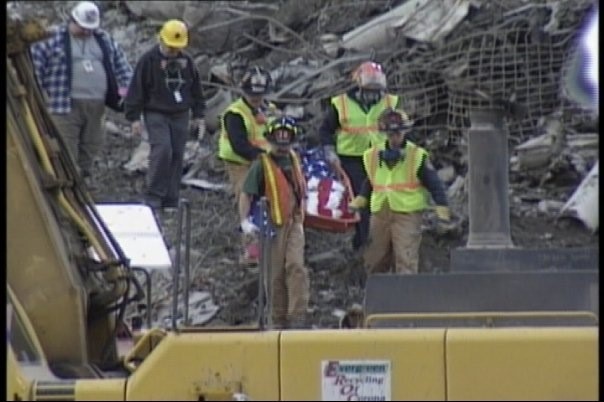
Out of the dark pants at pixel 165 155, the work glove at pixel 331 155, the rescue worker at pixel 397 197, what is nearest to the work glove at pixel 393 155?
the rescue worker at pixel 397 197

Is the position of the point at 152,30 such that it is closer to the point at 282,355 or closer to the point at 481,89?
the point at 481,89

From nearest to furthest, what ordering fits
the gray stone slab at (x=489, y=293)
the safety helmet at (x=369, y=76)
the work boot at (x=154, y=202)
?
the gray stone slab at (x=489, y=293)
the safety helmet at (x=369, y=76)
the work boot at (x=154, y=202)

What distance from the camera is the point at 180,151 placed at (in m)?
13.5

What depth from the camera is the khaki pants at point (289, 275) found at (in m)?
10.5

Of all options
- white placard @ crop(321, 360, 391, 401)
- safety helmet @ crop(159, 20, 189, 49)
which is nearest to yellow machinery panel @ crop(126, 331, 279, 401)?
white placard @ crop(321, 360, 391, 401)

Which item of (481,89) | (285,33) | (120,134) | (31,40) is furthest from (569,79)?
(31,40)

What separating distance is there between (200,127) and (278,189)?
2871 mm

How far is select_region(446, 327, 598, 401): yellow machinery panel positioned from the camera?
29.5ft

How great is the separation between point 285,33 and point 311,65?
0.72m

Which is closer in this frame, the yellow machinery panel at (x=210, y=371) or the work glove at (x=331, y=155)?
the yellow machinery panel at (x=210, y=371)

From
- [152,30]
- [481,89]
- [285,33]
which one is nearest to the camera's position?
[285,33]

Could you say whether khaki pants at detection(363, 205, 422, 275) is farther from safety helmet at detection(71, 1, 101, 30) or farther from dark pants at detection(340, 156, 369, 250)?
safety helmet at detection(71, 1, 101, 30)

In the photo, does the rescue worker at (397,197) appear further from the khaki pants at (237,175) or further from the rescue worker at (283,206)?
the khaki pants at (237,175)

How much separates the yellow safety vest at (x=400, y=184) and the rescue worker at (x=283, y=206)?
0.45 m
